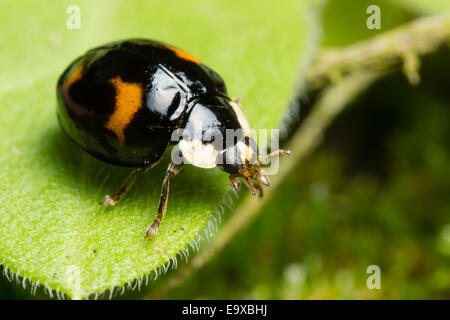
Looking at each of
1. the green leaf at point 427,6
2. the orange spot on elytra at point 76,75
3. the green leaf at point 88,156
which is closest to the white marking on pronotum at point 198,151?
the green leaf at point 88,156

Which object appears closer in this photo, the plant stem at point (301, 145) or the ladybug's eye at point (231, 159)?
the ladybug's eye at point (231, 159)

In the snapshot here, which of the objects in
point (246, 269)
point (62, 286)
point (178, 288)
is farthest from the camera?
point (246, 269)

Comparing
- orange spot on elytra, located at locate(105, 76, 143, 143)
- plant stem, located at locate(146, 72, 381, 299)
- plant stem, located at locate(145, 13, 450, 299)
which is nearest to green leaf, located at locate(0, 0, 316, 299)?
orange spot on elytra, located at locate(105, 76, 143, 143)

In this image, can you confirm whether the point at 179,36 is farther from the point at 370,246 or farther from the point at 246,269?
the point at 370,246

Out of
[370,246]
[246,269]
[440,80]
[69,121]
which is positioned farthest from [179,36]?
[440,80]

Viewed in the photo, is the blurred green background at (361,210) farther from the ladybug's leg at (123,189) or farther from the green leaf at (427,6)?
the ladybug's leg at (123,189)

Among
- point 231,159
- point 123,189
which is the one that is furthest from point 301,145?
point 123,189

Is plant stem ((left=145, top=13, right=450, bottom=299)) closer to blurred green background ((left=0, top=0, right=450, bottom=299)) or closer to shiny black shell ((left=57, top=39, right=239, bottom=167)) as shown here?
blurred green background ((left=0, top=0, right=450, bottom=299))
